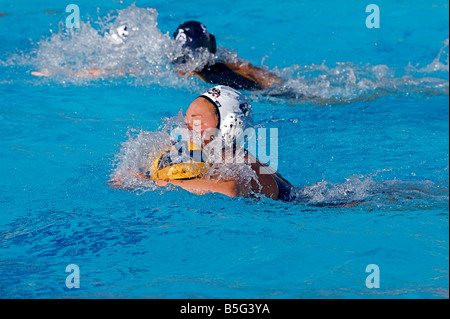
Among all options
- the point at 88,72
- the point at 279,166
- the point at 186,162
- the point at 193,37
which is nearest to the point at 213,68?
the point at 193,37

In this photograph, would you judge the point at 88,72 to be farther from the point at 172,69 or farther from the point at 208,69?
the point at 208,69

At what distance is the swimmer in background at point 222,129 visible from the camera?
158 inches

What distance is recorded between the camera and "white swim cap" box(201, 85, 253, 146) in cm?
405

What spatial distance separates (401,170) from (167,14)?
6371 millimetres

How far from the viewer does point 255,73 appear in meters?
7.36

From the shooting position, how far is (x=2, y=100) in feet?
21.9

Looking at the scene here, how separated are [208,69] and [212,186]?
3472 mm

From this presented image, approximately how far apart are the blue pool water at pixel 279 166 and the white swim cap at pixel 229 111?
19.2 inches

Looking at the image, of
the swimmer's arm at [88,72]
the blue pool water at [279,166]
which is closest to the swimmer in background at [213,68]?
the blue pool water at [279,166]

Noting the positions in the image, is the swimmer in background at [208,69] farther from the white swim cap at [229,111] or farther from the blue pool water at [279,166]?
the white swim cap at [229,111]

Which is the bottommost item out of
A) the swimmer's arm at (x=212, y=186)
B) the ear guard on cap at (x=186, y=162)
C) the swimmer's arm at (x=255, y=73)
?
the swimmer's arm at (x=212, y=186)

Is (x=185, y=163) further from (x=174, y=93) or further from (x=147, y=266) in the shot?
(x=174, y=93)

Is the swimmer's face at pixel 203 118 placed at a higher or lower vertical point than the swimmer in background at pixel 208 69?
lower

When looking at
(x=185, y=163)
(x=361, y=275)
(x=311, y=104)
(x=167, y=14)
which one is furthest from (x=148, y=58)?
(x=361, y=275)
